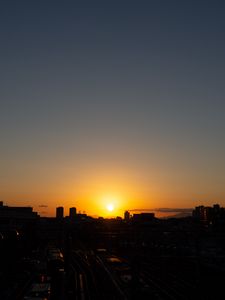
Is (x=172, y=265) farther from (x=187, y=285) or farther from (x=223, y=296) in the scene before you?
(x=223, y=296)

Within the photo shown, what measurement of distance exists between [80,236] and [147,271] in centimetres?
9237

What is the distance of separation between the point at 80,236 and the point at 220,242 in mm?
75976

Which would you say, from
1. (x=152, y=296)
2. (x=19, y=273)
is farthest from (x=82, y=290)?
(x=19, y=273)

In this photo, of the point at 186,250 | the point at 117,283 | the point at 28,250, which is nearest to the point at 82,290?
the point at 117,283

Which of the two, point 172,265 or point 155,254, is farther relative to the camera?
point 155,254

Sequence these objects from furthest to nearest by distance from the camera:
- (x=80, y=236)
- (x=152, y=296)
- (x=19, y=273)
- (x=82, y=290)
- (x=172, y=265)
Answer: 1. (x=80, y=236)
2. (x=172, y=265)
3. (x=19, y=273)
4. (x=82, y=290)
5. (x=152, y=296)

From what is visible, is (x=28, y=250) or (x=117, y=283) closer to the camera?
(x=117, y=283)

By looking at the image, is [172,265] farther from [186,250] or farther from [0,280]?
[0,280]

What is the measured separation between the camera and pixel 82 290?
148 feet

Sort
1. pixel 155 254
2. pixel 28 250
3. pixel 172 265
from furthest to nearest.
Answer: pixel 155 254 → pixel 28 250 → pixel 172 265

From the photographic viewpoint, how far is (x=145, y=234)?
8969cm

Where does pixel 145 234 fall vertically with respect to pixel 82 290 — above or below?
above

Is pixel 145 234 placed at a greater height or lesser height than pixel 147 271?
greater

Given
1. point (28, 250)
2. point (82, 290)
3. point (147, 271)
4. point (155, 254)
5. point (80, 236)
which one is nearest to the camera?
point (82, 290)
